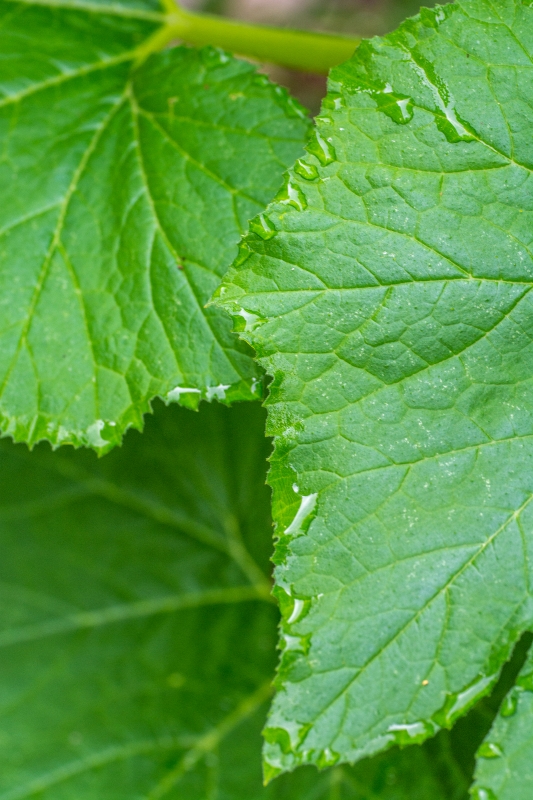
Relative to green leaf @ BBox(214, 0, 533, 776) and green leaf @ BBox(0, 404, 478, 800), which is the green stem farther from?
green leaf @ BBox(0, 404, 478, 800)

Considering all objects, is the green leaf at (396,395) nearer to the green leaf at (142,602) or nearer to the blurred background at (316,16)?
the green leaf at (142,602)

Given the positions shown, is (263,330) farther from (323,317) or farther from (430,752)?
(430,752)

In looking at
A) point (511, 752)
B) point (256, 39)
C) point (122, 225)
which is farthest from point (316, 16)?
point (511, 752)

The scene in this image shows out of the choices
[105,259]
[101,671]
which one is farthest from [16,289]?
[101,671]

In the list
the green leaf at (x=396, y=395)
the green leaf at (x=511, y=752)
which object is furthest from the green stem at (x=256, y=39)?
the green leaf at (x=511, y=752)

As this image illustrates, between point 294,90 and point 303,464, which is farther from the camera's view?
point 294,90
